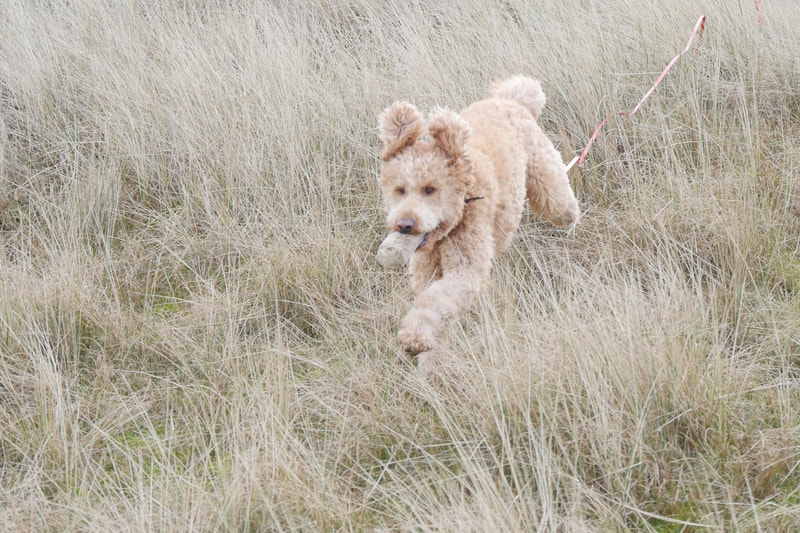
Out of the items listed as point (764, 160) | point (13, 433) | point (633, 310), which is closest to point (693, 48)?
point (764, 160)

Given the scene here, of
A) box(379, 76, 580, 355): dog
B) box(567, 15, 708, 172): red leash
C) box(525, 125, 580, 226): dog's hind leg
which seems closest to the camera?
box(379, 76, 580, 355): dog

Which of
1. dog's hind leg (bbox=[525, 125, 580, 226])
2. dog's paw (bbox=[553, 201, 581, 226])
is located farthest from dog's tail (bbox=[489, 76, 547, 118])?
dog's paw (bbox=[553, 201, 581, 226])

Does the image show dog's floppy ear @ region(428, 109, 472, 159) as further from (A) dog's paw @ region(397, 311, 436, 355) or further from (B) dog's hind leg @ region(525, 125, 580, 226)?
(B) dog's hind leg @ region(525, 125, 580, 226)

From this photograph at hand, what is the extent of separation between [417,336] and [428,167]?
66 centimetres

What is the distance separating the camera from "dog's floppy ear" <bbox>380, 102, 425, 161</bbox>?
10.1 ft

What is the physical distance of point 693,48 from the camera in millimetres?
5293

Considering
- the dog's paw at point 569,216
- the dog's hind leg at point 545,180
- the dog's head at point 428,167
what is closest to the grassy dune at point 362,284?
the dog's paw at point 569,216

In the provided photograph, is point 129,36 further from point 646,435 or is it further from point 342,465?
point 646,435

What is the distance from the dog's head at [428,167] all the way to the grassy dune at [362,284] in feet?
1.62

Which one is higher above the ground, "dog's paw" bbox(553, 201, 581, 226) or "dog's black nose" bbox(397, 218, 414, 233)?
"dog's black nose" bbox(397, 218, 414, 233)

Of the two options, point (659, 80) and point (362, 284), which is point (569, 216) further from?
point (659, 80)

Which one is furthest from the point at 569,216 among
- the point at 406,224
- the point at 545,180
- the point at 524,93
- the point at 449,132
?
the point at 406,224

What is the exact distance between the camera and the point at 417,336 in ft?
9.41

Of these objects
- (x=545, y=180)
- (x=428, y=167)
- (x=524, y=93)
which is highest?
(x=428, y=167)
